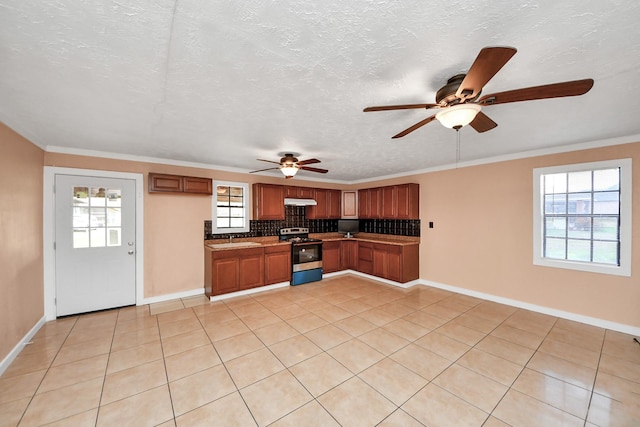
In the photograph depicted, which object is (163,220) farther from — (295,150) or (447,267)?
(447,267)

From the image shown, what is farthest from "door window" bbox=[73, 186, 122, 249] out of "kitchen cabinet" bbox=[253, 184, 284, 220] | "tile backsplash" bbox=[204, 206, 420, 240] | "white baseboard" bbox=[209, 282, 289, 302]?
"kitchen cabinet" bbox=[253, 184, 284, 220]

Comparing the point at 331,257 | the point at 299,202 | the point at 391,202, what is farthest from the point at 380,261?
the point at 299,202

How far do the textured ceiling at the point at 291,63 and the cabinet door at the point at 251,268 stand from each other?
2.28 meters

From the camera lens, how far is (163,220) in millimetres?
3986

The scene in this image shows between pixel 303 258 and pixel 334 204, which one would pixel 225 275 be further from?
pixel 334 204

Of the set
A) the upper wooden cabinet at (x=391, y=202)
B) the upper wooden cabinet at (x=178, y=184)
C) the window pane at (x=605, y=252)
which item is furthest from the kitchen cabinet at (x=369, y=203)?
the upper wooden cabinet at (x=178, y=184)

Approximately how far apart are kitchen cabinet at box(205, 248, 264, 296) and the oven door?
0.74 metres

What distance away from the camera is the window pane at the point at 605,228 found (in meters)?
3.04

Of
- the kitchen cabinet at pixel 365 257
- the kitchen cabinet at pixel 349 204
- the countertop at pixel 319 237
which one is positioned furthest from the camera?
the kitchen cabinet at pixel 349 204

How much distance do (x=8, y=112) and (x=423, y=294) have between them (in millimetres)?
5620

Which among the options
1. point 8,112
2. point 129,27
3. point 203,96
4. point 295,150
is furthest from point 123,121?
point 295,150

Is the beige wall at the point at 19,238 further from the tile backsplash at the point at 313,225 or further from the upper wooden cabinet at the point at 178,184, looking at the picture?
the tile backsplash at the point at 313,225

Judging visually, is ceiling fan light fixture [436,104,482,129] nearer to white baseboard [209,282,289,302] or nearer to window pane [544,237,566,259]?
window pane [544,237,566,259]

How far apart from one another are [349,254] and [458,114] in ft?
15.1
